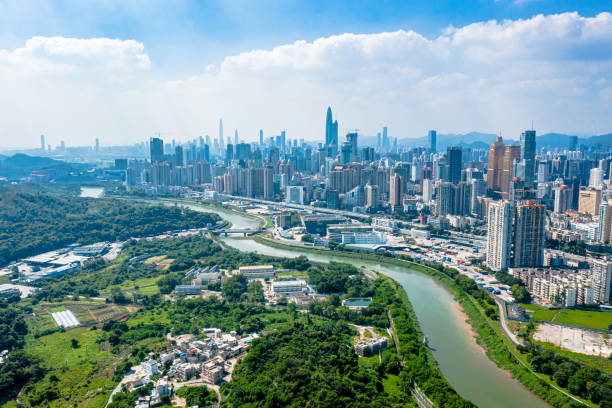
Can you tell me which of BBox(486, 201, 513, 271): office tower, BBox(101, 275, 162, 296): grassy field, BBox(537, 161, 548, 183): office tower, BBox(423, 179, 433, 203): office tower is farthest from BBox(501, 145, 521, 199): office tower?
BBox(101, 275, 162, 296): grassy field

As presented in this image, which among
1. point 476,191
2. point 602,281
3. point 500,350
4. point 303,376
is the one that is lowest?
point 500,350

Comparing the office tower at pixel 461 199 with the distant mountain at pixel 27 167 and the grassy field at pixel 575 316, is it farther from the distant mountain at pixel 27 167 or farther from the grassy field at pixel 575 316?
the distant mountain at pixel 27 167

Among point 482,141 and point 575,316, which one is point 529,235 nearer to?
point 575,316

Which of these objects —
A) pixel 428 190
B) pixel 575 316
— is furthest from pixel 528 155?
pixel 575 316

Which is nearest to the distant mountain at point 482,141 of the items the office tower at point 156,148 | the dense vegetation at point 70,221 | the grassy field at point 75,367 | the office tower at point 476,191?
the office tower at point 476,191

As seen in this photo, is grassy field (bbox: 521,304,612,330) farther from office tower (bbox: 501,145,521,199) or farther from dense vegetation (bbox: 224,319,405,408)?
office tower (bbox: 501,145,521,199)
